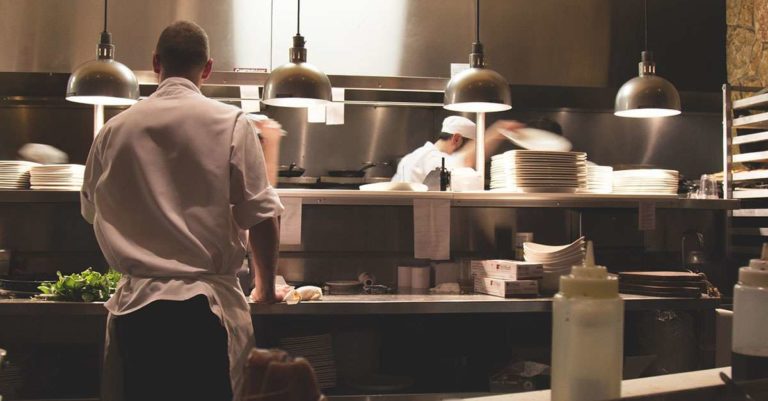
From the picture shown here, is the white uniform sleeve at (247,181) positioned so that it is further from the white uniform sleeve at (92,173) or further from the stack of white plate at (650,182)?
the stack of white plate at (650,182)

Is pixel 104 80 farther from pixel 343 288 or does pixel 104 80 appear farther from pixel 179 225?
pixel 179 225

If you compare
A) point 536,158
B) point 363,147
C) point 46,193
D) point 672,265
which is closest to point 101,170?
point 46,193

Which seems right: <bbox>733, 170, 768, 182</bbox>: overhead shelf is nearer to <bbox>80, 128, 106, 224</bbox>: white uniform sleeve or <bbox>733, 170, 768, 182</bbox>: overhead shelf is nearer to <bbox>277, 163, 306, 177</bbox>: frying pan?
<bbox>277, 163, 306, 177</bbox>: frying pan

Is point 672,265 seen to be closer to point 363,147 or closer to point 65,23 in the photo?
point 363,147

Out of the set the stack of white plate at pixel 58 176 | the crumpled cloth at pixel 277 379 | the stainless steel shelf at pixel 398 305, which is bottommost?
the stainless steel shelf at pixel 398 305

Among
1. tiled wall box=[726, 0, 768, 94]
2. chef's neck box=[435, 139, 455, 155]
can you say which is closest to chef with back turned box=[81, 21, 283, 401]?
chef's neck box=[435, 139, 455, 155]

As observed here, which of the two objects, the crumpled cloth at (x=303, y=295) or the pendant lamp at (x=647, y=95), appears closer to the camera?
the crumpled cloth at (x=303, y=295)

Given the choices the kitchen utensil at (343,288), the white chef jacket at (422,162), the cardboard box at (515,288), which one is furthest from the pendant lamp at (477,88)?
the white chef jacket at (422,162)

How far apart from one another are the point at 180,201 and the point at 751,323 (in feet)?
5.10

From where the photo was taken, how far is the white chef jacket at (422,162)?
19.4 ft

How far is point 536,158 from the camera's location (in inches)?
157

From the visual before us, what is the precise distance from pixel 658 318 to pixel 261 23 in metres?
3.29

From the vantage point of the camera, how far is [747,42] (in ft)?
17.8

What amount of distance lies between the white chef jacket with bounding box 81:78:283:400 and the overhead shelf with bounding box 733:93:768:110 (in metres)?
3.72
